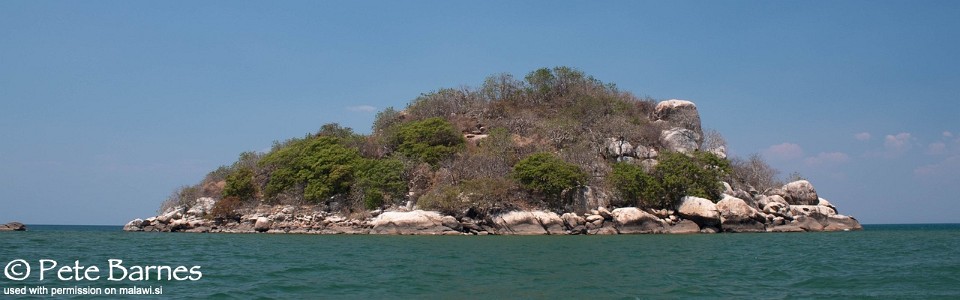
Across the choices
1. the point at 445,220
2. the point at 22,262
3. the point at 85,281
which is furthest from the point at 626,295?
the point at 445,220

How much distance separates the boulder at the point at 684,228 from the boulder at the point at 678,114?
1628 cm

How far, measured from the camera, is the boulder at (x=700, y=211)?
1789 inches

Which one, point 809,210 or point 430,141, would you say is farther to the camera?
point 430,141

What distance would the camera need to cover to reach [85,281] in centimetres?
1628

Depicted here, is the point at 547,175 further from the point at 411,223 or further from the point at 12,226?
the point at 12,226

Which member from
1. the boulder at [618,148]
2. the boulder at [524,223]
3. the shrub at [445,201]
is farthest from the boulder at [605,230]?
the boulder at [618,148]

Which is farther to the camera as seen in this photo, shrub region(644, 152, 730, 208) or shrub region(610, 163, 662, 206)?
shrub region(644, 152, 730, 208)

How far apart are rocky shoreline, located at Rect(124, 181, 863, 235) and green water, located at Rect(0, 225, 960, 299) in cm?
1399

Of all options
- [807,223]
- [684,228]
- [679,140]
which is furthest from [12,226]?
[807,223]

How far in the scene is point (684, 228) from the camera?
45.5 meters

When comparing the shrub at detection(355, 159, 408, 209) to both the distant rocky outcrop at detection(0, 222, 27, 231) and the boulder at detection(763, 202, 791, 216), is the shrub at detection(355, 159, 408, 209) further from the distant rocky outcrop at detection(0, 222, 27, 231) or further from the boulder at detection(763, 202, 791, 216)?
the distant rocky outcrop at detection(0, 222, 27, 231)

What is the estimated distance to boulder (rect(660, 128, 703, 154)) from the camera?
55625mm

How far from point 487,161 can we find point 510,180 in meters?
3.33

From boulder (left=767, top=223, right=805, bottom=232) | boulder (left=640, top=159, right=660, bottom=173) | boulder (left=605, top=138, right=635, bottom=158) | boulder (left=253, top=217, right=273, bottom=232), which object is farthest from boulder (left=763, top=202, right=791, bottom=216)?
boulder (left=253, top=217, right=273, bottom=232)
